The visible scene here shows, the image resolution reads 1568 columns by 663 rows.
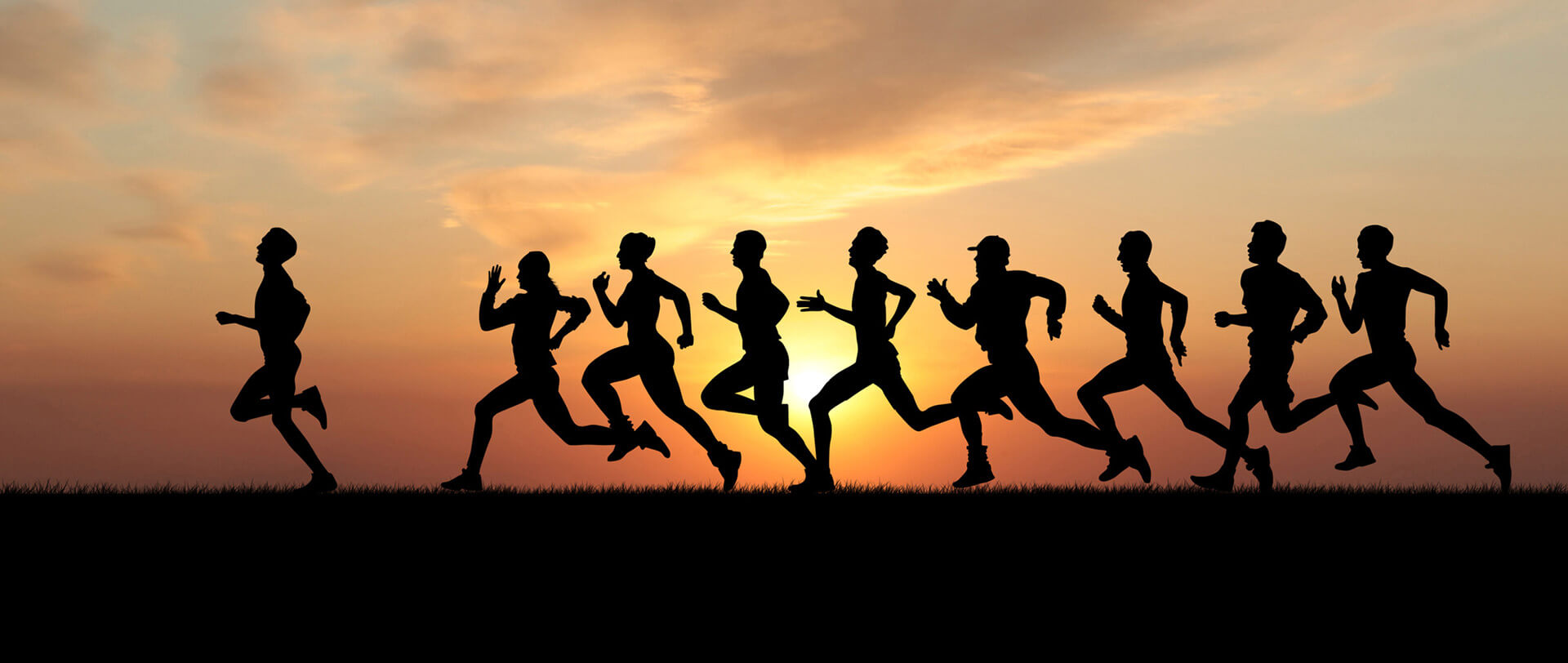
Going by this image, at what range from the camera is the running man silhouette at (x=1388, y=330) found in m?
12.9

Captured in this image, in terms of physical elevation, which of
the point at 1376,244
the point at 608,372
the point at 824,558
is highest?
the point at 1376,244

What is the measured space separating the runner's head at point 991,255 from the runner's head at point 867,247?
933 mm

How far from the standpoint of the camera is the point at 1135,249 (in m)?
13.1

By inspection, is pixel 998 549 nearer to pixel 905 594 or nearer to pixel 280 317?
pixel 905 594

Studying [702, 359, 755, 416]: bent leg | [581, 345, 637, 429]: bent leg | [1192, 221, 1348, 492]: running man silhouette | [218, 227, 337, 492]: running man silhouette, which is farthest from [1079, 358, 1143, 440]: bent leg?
[218, 227, 337, 492]: running man silhouette

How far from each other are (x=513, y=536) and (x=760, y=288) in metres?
3.84

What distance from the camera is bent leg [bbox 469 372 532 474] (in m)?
Result: 13.2

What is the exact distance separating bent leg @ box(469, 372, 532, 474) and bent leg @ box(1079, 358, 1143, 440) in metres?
5.55

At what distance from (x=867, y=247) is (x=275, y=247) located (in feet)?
18.9

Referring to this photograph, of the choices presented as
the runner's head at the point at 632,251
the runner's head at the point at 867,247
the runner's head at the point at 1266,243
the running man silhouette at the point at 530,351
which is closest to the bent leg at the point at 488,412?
the running man silhouette at the point at 530,351

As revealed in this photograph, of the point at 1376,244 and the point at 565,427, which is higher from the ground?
the point at 1376,244

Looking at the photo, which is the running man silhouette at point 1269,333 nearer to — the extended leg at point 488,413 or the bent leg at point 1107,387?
the bent leg at point 1107,387

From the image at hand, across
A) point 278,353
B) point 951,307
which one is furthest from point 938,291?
point 278,353

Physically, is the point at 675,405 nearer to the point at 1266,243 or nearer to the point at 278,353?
the point at 278,353
